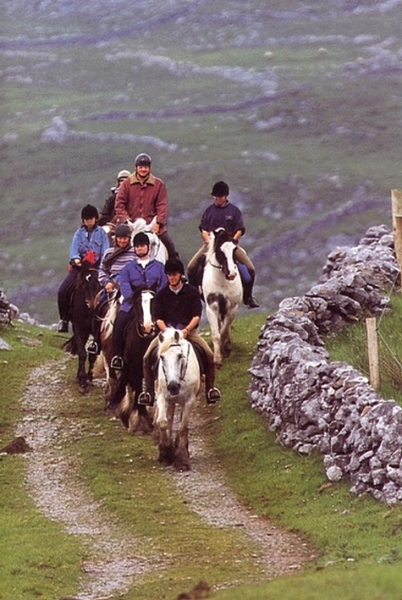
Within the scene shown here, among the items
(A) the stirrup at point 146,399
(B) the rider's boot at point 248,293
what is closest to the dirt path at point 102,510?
(A) the stirrup at point 146,399

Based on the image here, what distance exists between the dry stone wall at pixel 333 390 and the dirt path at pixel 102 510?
4.51 feet

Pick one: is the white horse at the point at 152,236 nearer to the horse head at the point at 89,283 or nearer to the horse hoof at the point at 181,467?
the horse head at the point at 89,283

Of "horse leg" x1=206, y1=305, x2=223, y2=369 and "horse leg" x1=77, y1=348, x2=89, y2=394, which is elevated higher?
"horse leg" x1=206, y1=305, x2=223, y2=369

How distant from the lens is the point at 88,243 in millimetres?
29312

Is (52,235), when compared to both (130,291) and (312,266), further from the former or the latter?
(130,291)

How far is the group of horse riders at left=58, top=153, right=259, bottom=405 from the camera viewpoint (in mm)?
23578

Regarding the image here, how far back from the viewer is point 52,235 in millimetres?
99688

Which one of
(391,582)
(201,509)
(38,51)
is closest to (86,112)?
(38,51)

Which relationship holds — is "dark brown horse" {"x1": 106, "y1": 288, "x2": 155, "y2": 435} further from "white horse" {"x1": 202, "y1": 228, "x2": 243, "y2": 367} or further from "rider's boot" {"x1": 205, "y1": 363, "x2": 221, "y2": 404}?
"white horse" {"x1": 202, "y1": 228, "x2": 243, "y2": 367}

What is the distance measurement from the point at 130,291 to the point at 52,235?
75.4m

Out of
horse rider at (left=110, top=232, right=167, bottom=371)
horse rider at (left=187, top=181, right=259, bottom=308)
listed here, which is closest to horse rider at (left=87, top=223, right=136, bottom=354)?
horse rider at (left=110, top=232, right=167, bottom=371)

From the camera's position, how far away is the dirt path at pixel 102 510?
17188 millimetres

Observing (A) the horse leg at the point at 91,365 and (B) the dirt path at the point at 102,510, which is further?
(A) the horse leg at the point at 91,365

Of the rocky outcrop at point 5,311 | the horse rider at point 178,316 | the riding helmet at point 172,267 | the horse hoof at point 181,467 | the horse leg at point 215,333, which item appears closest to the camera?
the horse hoof at point 181,467
